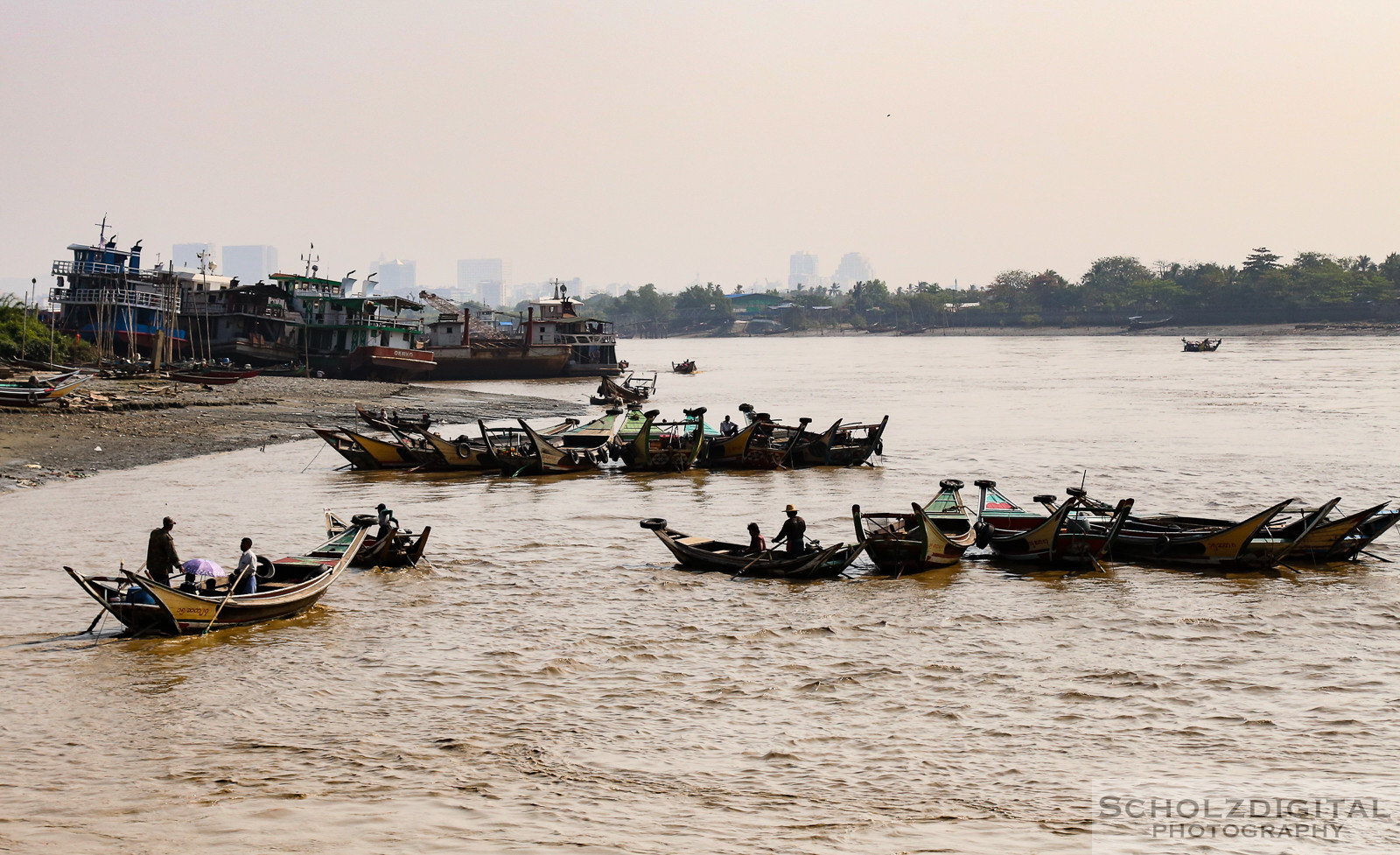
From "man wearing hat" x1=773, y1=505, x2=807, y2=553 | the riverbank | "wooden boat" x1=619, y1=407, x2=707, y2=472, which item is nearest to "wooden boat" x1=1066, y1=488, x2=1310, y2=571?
"man wearing hat" x1=773, y1=505, x2=807, y2=553

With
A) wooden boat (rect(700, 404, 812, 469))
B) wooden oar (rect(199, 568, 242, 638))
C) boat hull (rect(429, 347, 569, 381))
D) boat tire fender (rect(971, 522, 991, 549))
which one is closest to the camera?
wooden oar (rect(199, 568, 242, 638))

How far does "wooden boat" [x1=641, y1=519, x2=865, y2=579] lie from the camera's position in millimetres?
17297

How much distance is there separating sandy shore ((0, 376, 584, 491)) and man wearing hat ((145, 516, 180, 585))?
13175 mm

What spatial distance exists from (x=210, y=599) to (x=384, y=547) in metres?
4.47

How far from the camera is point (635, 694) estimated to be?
12.1m

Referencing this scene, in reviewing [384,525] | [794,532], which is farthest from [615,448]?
[794,532]

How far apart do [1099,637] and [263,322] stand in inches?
2273

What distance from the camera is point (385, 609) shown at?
1569 centimetres

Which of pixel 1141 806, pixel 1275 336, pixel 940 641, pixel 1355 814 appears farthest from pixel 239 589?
pixel 1275 336

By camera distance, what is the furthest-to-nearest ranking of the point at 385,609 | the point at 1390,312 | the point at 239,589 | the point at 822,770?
1. the point at 1390,312
2. the point at 385,609
3. the point at 239,589
4. the point at 822,770

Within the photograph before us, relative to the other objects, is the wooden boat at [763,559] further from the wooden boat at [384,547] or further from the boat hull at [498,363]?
the boat hull at [498,363]

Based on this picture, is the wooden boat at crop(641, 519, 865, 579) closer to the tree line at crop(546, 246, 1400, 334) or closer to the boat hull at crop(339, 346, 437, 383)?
the boat hull at crop(339, 346, 437, 383)

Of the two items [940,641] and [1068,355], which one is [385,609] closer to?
[940,641]

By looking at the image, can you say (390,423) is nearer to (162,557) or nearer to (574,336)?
(162,557)
